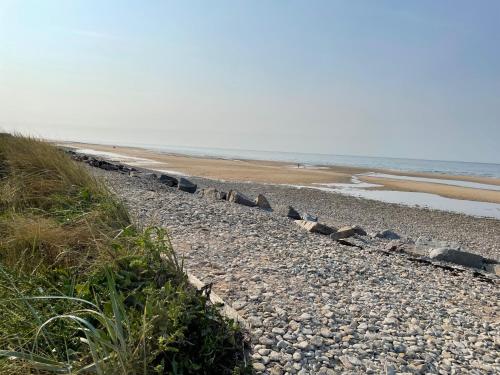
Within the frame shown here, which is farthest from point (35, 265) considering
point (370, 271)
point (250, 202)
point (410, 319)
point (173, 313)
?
point (250, 202)

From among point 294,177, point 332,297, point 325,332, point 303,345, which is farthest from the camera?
point 294,177

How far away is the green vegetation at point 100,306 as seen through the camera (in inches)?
101

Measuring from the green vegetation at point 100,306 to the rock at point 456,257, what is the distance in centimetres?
653


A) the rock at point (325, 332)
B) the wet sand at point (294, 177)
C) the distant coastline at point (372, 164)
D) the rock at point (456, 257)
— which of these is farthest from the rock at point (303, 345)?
the distant coastline at point (372, 164)

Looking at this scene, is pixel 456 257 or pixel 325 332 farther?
pixel 456 257

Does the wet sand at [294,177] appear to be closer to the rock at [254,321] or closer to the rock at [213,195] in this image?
the rock at [213,195]

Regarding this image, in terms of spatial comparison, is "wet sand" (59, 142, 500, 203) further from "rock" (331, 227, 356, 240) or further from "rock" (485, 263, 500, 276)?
"rock" (485, 263, 500, 276)

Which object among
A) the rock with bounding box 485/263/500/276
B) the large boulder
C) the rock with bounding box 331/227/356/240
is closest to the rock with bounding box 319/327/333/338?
the rock with bounding box 331/227/356/240

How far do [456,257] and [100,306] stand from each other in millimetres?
7859

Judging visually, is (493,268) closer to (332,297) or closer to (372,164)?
(332,297)

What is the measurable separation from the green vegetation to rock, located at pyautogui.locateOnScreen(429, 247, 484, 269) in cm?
653

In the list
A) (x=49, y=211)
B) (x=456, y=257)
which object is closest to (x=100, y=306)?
(x=49, y=211)

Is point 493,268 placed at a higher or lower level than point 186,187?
lower

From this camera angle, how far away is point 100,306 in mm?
3275
